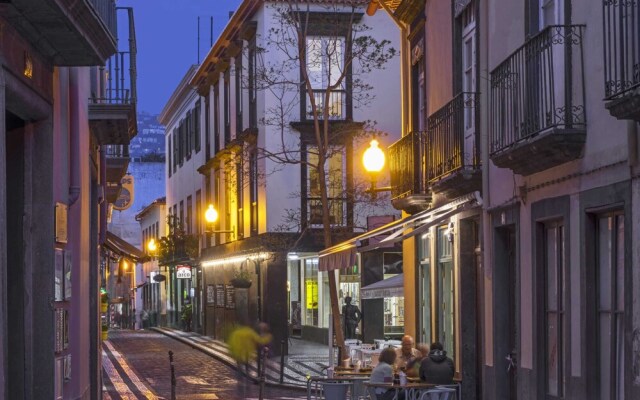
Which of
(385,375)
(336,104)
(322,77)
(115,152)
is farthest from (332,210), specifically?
(385,375)

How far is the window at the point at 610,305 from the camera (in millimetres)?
11641

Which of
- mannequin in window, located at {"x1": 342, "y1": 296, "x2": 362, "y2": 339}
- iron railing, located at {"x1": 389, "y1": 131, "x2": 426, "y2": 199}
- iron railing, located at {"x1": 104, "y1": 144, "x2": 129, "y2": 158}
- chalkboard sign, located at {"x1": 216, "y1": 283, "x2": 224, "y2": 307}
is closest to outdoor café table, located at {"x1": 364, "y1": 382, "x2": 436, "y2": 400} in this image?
iron railing, located at {"x1": 389, "y1": 131, "x2": 426, "y2": 199}

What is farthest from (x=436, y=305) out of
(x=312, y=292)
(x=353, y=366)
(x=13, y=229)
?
(x=312, y=292)

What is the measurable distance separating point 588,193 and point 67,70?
232 inches

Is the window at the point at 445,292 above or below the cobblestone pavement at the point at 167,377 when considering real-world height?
above

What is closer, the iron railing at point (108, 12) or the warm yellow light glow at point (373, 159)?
the iron railing at point (108, 12)

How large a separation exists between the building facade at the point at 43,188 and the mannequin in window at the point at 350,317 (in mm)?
22031

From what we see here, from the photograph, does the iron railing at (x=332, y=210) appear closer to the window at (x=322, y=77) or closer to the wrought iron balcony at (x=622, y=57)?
the window at (x=322, y=77)

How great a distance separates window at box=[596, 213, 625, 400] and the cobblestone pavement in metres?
13.9

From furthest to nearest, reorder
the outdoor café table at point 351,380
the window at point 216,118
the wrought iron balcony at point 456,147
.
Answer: the window at point 216,118, the outdoor café table at point 351,380, the wrought iron balcony at point 456,147

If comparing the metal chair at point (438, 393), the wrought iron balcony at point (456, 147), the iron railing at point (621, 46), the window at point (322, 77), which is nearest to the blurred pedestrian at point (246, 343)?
the window at point (322, 77)

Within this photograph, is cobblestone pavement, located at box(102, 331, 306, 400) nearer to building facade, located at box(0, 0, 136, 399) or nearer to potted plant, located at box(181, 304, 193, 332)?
building facade, located at box(0, 0, 136, 399)

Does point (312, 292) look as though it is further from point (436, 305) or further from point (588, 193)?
point (588, 193)

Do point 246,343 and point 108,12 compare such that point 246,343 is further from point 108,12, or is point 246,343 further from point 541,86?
point 541,86
